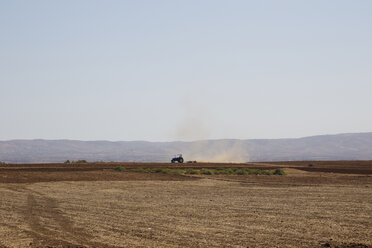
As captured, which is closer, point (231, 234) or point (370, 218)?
point (231, 234)

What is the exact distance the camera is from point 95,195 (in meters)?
31.2

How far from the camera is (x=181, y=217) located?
70.1 ft

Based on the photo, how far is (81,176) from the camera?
1832 inches

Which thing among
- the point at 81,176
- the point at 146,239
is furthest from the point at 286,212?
the point at 81,176

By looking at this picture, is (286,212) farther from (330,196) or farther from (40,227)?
(40,227)

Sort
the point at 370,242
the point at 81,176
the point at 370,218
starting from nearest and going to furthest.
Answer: the point at 370,242 < the point at 370,218 < the point at 81,176

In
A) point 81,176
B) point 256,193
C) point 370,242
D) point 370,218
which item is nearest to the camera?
point 370,242

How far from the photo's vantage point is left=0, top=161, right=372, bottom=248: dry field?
1603 centimetres

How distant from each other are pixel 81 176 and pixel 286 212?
26.7m

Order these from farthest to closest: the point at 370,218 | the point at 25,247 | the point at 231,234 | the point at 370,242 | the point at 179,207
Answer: the point at 179,207 < the point at 370,218 < the point at 231,234 < the point at 370,242 < the point at 25,247

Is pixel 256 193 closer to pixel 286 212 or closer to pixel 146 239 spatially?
pixel 286 212

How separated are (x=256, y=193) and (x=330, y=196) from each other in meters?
4.53

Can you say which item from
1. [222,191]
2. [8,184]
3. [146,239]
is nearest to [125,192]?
[222,191]

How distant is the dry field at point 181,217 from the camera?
1603 centimetres
